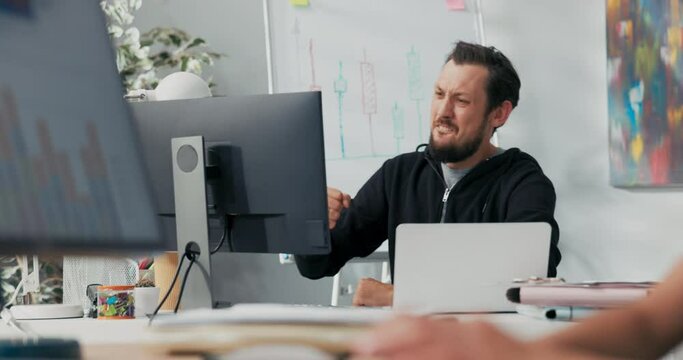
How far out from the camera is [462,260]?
1662mm

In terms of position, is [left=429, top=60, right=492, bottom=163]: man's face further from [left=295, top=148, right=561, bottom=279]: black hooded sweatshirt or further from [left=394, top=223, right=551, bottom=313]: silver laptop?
[left=394, top=223, right=551, bottom=313]: silver laptop

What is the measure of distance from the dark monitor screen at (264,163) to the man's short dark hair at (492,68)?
1.06m

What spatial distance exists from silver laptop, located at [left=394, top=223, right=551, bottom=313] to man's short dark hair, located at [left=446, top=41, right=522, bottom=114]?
1193 millimetres

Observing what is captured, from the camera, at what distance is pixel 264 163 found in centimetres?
190

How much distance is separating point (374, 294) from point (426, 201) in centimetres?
72

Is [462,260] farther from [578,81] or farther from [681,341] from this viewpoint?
[578,81]

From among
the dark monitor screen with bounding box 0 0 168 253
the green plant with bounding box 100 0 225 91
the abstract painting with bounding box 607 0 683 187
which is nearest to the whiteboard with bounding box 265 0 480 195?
the green plant with bounding box 100 0 225 91

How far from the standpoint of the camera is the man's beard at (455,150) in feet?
8.85

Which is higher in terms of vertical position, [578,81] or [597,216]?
[578,81]

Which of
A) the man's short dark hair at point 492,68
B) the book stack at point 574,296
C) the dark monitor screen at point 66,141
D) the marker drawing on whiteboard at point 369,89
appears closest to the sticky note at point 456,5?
the marker drawing on whiteboard at point 369,89

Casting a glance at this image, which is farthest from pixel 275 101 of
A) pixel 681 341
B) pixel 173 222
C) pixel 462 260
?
pixel 681 341

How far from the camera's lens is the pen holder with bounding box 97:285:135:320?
190cm

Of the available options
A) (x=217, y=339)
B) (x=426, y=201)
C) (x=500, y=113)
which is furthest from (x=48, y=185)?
(x=500, y=113)

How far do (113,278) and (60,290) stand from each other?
0.78 meters
